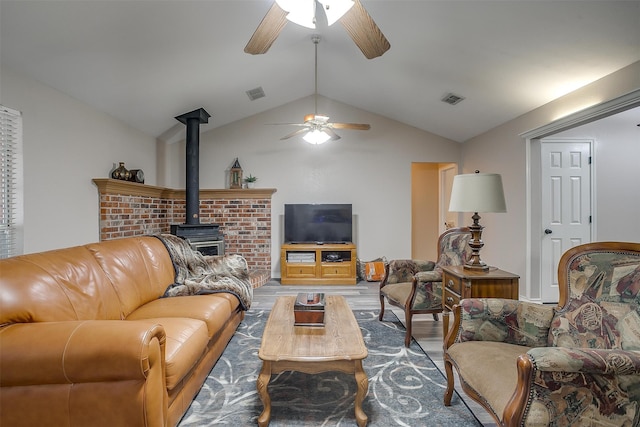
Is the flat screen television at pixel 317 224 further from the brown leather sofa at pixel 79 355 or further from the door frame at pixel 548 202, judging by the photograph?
the brown leather sofa at pixel 79 355

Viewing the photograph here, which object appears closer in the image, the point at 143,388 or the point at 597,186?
the point at 143,388

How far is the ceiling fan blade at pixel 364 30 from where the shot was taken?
163 cm

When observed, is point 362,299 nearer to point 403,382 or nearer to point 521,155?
point 403,382

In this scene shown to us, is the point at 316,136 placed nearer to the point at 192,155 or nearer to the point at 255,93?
the point at 255,93

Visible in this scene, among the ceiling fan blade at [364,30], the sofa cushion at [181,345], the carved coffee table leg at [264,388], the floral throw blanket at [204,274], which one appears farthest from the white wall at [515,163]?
the sofa cushion at [181,345]

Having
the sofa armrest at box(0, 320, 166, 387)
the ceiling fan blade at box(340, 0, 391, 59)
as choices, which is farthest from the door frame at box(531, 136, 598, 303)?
the sofa armrest at box(0, 320, 166, 387)

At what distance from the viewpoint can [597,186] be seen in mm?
3736

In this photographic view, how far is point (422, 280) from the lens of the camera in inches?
102

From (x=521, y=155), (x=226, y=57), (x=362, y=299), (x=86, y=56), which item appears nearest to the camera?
(x=86, y=56)

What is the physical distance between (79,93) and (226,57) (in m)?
1.44

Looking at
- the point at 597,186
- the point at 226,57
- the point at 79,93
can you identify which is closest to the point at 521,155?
the point at 597,186

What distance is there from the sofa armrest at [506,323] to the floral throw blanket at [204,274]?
1.79 m

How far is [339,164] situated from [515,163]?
8.16 feet

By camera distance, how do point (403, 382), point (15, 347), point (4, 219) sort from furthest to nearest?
point (4, 219)
point (403, 382)
point (15, 347)
